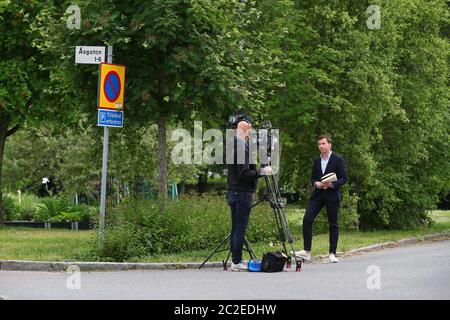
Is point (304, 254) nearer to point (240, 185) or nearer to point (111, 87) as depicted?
point (240, 185)

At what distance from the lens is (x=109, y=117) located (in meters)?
15.3

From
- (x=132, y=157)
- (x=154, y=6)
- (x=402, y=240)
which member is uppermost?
(x=154, y=6)

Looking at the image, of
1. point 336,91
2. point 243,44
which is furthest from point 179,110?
point 336,91

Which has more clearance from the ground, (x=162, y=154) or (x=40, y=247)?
(x=162, y=154)

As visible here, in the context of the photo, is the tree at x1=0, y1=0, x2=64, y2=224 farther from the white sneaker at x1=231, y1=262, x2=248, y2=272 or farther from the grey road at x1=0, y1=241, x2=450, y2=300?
the white sneaker at x1=231, y1=262, x2=248, y2=272

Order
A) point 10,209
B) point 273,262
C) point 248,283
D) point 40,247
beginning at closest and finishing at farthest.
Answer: point 248,283
point 273,262
point 40,247
point 10,209

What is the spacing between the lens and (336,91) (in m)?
23.2

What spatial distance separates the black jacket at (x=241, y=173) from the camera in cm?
1301

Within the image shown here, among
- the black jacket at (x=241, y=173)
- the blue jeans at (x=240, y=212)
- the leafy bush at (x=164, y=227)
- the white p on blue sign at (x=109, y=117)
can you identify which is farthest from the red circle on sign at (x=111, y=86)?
the blue jeans at (x=240, y=212)

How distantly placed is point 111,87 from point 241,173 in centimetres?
330

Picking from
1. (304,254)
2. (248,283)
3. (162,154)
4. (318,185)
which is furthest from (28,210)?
(248,283)
